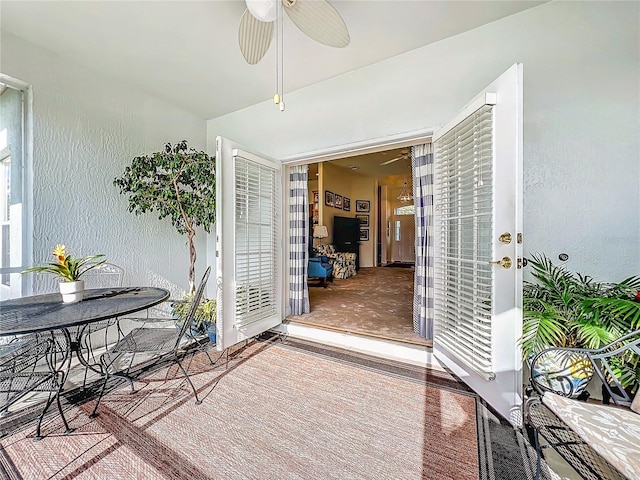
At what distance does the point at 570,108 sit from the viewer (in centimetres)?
194

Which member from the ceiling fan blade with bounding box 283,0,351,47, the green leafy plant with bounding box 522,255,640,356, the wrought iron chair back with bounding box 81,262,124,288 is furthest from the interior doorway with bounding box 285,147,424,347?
the ceiling fan blade with bounding box 283,0,351,47

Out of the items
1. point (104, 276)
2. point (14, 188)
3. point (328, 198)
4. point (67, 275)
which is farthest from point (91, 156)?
point (328, 198)

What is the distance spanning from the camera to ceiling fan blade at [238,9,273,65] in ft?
5.99

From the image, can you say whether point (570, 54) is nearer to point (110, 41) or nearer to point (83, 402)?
point (110, 41)

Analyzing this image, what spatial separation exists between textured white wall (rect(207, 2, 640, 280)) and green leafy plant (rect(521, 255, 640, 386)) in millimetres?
254

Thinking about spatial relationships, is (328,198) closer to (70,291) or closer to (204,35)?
(204,35)

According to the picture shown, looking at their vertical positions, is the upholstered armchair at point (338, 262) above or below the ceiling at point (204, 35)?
below

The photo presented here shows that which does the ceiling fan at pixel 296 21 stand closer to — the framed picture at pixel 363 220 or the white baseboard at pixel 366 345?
the white baseboard at pixel 366 345

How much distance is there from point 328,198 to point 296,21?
5711 millimetres

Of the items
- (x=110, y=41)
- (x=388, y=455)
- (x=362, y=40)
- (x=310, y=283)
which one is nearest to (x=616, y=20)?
(x=362, y=40)

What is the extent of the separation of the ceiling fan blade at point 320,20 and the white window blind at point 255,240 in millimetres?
1299

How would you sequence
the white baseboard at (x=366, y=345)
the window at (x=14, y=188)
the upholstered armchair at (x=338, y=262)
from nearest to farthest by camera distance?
the window at (x=14, y=188), the white baseboard at (x=366, y=345), the upholstered armchair at (x=338, y=262)

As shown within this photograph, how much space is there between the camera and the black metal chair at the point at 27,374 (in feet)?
4.79

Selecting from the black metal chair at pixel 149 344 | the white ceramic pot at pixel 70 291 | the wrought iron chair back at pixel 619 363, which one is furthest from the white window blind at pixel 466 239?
the white ceramic pot at pixel 70 291
